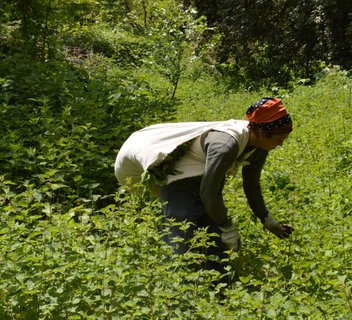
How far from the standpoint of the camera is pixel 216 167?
3.41m

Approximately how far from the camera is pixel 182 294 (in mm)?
2795

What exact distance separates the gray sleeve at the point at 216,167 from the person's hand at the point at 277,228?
0.47m

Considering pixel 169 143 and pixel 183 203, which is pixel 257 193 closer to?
pixel 183 203

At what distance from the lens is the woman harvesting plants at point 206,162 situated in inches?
137

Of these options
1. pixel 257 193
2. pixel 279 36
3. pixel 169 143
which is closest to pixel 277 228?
pixel 257 193

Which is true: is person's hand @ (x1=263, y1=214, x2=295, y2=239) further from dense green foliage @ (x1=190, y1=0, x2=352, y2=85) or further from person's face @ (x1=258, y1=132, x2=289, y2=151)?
dense green foliage @ (x1=190, y1=0, x2=352, y2=85)

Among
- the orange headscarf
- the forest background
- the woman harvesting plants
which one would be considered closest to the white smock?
the woman harvesting plants

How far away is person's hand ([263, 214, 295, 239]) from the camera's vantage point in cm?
380

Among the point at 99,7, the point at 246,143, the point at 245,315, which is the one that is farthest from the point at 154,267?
the point at 99,7

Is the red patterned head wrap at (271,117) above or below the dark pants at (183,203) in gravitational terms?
above

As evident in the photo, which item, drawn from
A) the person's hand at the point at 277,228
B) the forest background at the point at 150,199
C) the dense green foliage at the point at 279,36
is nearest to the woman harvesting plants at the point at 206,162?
the person's hand at the point at 277,228

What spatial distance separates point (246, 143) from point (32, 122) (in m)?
3.07

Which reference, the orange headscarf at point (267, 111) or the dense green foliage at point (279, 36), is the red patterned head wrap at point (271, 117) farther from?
the dense green foliage at point (279, 36)

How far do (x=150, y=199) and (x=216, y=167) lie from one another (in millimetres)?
889
